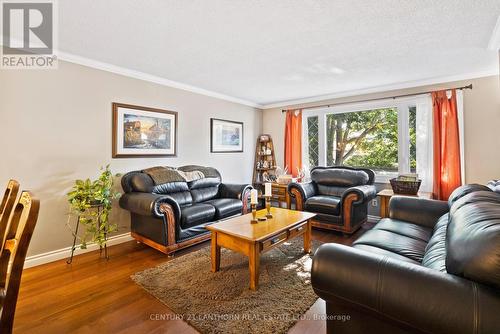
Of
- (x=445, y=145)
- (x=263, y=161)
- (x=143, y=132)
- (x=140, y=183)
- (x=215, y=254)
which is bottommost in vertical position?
(x=215, y=254)

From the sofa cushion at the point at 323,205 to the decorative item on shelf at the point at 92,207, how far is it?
2.73 meters

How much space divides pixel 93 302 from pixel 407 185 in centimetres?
397

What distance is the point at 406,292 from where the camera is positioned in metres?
1.04

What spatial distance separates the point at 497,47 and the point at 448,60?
483mm

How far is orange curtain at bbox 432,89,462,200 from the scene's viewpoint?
3.54 metres

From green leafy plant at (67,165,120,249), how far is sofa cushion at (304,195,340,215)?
274cm

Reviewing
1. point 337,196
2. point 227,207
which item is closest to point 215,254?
point 227,207

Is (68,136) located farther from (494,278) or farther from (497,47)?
(497,47)

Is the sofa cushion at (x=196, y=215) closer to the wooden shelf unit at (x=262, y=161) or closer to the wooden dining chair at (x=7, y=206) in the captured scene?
the wooden dining chair at (x=7, y=206)

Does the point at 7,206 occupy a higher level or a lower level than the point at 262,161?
lower

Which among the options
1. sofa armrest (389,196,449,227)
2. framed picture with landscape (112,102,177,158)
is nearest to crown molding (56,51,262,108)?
framed picture with landscape (112,102,177,158)

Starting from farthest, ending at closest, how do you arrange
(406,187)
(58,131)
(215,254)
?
(406,187), (58,131), (215,254)

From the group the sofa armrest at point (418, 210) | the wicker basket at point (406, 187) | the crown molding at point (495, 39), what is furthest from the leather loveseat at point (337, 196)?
the crown molding at point (495, 39)

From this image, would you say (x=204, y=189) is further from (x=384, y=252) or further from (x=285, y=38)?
(x=384, y=252)
